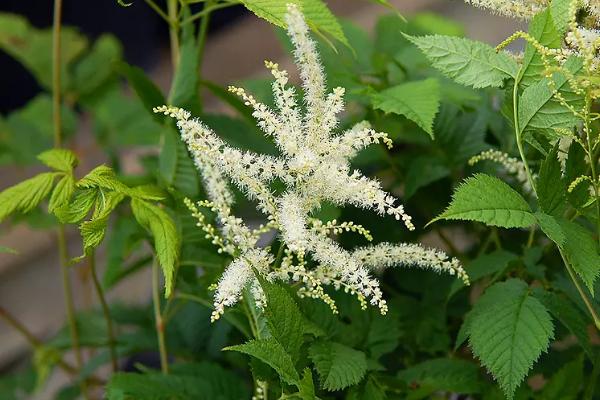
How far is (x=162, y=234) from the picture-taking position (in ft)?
1.44

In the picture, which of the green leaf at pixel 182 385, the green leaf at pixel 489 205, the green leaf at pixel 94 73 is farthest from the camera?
the green leaf at pixel 94 73

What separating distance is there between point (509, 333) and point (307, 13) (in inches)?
8.6

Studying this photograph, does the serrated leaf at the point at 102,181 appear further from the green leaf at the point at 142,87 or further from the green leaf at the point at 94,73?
the green leaf at the point at 94,73

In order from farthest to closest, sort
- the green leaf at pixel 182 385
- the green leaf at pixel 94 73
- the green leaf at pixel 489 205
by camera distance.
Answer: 1. the green leaf at pixel 94 73
2. the green leaf at pixel 182 385
3. the green leaf at pixel 489 205

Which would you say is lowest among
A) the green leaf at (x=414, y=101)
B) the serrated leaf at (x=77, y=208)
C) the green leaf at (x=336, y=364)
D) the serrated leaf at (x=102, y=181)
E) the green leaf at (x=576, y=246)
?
the green leaf at (x=336, y=364)

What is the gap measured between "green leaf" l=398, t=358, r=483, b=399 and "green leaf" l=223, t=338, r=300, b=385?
0.42ft

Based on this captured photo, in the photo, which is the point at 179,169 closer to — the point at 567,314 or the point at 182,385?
the point at 182,385

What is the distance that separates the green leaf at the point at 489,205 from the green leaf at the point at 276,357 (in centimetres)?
11

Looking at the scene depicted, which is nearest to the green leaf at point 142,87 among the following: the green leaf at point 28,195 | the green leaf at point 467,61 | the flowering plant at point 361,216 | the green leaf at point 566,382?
the flowering plant at point 361,216

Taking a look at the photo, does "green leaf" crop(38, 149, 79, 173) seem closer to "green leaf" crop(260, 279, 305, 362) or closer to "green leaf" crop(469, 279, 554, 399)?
"green leaf" crop(260, 279, 305, 362)

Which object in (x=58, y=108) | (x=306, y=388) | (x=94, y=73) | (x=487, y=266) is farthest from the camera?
(x=94, y=73)

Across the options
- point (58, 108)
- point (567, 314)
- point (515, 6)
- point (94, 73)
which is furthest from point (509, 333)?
point (94, 73)

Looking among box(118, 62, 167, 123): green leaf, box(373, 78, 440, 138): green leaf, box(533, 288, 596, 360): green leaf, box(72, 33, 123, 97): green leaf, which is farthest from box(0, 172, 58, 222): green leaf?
box(72, 33, 123, 97): green leaf

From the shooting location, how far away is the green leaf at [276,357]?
1.32 feet
